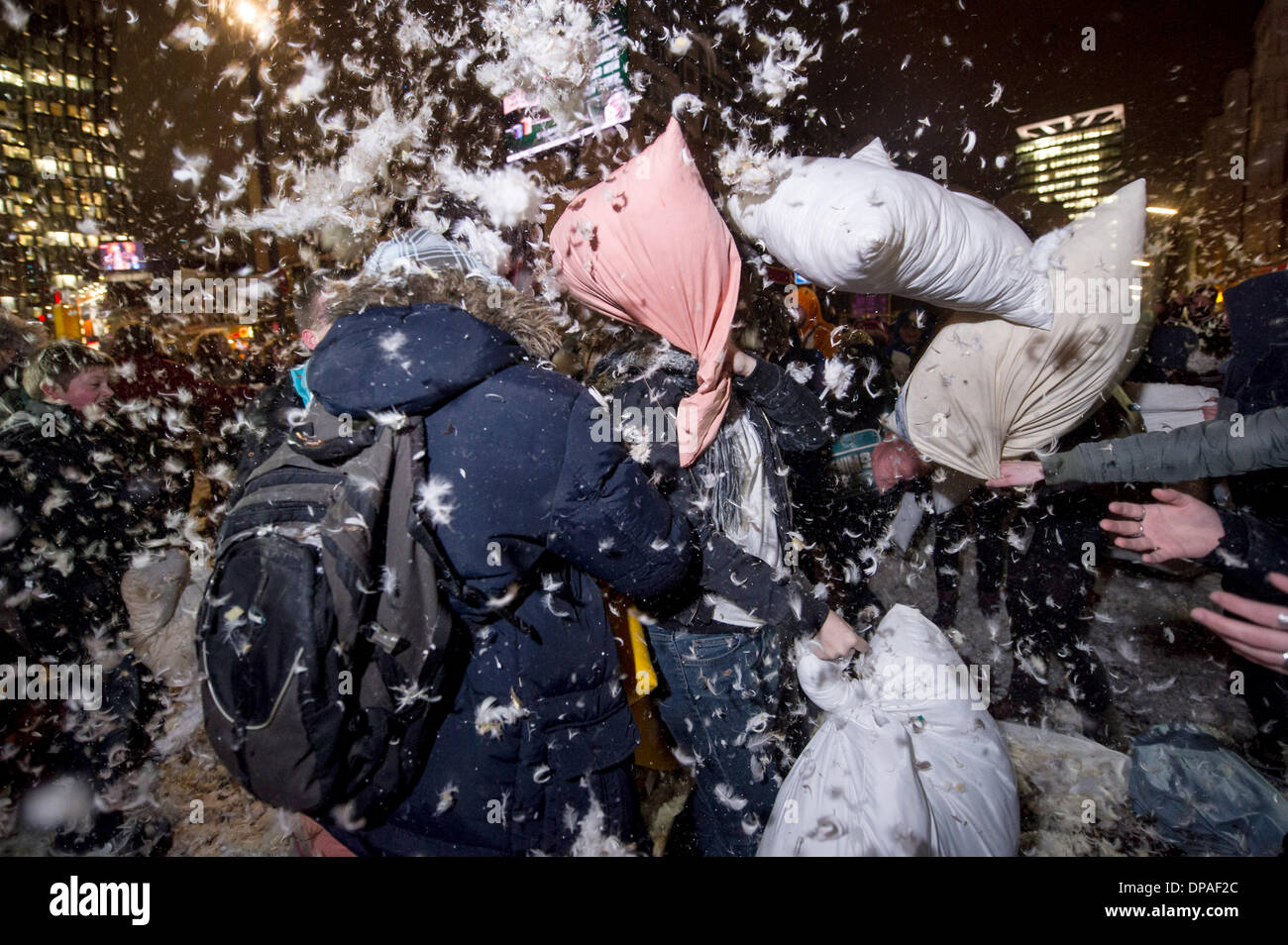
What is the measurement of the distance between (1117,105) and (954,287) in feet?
8.14

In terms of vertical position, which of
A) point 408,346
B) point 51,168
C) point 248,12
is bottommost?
point 408,346

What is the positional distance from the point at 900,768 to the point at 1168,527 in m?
1.08

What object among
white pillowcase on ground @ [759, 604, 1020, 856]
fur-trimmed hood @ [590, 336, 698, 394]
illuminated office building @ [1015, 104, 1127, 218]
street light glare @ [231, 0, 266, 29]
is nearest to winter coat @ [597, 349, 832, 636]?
fur-trimmed hood @ [590, 336, 698, 394]

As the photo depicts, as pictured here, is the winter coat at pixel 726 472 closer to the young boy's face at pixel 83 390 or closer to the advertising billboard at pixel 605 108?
the young boy's face at pixel 83 390

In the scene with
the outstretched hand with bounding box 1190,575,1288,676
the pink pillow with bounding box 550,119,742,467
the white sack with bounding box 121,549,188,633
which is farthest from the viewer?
the white sack with bounding box 121,549,188,633

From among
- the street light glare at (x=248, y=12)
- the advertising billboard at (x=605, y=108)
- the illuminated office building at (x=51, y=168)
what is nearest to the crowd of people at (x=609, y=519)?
the street light glare at (x=248, y=12)

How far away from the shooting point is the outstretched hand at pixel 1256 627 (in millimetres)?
1326

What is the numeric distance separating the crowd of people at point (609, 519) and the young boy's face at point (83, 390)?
0.01 meters

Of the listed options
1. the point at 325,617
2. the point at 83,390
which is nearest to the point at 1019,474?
the point at 325,617

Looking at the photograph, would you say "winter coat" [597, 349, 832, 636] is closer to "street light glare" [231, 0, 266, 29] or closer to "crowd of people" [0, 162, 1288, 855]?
"crowd of people" [0, 162, 1288, 855]

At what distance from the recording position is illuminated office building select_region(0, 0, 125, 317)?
19.0m

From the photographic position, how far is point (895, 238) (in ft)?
4.42

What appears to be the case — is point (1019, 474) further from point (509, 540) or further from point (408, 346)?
point (408, 346)

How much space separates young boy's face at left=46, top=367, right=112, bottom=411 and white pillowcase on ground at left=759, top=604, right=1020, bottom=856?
3441 millimetres
